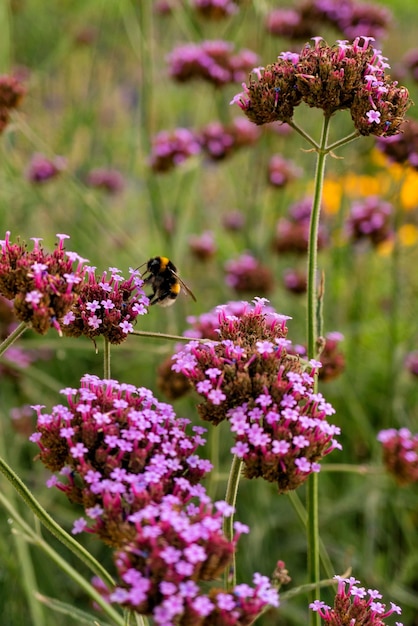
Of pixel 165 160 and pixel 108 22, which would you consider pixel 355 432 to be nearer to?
pixel 165 160

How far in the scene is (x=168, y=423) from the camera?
4.92 feet

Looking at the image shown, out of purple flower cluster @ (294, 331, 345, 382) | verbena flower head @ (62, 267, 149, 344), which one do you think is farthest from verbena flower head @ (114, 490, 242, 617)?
purple flower cluster @ (294, 331, 345, 382)

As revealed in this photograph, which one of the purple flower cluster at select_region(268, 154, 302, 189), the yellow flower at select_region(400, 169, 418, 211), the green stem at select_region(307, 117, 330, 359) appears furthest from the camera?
the yellow flower at select_region(400, 169, 418, 211)

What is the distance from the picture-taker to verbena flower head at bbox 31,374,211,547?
4.32 ft

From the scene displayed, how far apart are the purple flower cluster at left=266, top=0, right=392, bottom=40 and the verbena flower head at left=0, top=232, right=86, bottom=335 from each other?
2571 millimetres

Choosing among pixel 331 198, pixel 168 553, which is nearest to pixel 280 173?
pixel 331 198

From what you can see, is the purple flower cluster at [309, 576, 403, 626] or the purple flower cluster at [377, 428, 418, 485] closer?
the purple flower cluster at [309, 576, 403, 626]

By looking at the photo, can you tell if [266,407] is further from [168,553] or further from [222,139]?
[222,139]

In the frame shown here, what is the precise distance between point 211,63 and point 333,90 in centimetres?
206

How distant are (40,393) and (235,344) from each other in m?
2.24

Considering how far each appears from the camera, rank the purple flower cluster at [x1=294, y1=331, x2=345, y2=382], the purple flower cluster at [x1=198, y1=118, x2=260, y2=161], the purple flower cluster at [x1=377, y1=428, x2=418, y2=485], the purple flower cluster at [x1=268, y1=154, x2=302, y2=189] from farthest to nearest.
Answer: the purple flower cluster at [x1=268, y1=154, x2=302, y2=189]
the purple flower cluster at [x1=198, y1=118, x2=260, y2=161]
the purple flower cluster at [x1=377, y1=428, x2=418, y2=485]
the purple flower cluster at [x1=294, y1=331, x2=345, y2=382]

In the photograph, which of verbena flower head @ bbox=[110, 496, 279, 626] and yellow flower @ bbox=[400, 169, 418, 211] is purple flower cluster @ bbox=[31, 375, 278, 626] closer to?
verbena flower head @ bbox=[110, 496, 279, 626]

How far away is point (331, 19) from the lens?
12.2ft

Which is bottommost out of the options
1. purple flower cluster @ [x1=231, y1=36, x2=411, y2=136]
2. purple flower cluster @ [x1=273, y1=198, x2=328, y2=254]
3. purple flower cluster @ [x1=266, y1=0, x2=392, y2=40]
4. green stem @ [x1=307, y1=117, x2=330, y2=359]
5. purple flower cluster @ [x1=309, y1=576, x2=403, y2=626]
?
purple flower cluster @ [x1=309, y1=576, x2=403, y2=626]
